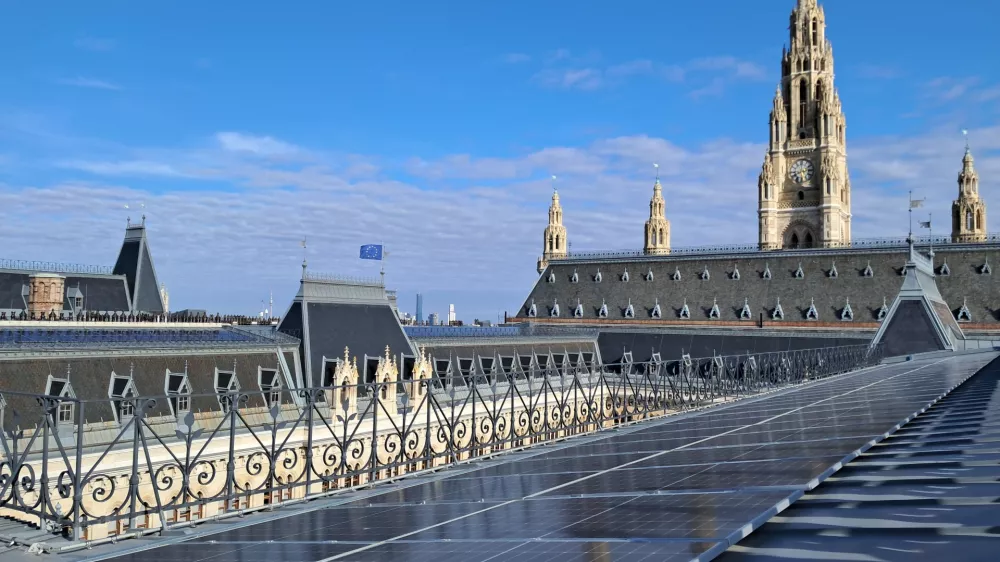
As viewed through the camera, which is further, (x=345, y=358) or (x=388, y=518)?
(x=345, y=358)

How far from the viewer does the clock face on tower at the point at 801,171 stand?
387 ft

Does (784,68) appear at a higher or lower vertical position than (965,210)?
higher

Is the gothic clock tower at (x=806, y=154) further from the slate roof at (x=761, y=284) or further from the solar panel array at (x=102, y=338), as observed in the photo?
the solar panel array at (x=102, y=338)

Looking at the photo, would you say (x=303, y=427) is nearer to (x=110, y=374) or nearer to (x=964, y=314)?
(x=110, y=374)

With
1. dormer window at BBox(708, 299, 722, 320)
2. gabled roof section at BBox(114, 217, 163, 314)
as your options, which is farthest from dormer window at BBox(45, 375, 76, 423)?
dormer window at BBox(708, 299, 722, 320)

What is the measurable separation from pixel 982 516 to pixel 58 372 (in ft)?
115

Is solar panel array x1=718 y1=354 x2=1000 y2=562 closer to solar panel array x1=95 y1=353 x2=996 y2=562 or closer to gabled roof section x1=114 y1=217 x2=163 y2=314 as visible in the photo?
solar panel array x1=95 y1=353 x2=996 y2=562

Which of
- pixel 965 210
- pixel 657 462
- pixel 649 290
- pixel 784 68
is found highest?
pixel 784 68

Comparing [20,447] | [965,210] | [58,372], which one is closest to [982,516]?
[20,447]

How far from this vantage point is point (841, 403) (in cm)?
1925

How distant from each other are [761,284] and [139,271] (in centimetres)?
5695

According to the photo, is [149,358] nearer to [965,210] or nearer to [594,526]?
[594,526]

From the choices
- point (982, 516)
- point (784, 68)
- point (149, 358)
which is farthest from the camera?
point (784, 68)

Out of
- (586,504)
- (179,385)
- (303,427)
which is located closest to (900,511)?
(586,504)
